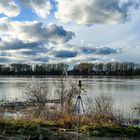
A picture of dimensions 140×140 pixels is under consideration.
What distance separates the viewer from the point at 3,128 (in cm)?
1138

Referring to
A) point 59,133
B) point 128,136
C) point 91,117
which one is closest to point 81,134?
point 59,133

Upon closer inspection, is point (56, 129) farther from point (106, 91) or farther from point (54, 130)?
point (106, 91)

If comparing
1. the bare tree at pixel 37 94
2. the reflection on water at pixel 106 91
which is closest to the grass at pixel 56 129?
the bare tree at pixel 37 94

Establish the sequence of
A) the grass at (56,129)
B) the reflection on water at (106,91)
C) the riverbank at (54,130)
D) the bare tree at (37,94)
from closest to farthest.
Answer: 1. the riverbank at (54,130)
2. the grass at (56,129)
3. the bare tree at (37,94)
4. the reflection on water at (106,91)

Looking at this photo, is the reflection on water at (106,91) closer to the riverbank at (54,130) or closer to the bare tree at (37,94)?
the bare tree at (37,94)

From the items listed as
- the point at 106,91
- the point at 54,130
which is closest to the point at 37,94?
the point at 54,130

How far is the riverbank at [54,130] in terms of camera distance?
10.6 m

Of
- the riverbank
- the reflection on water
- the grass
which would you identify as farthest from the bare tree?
the riverbank

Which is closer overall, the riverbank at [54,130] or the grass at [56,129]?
the riverbank at [54,130]

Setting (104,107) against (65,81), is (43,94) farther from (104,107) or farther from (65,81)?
(104,107)

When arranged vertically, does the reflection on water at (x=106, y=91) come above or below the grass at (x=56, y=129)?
below

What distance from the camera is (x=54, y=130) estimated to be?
36.9ft

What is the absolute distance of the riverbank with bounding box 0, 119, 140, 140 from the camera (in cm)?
1059

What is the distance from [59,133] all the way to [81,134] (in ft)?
2.32
